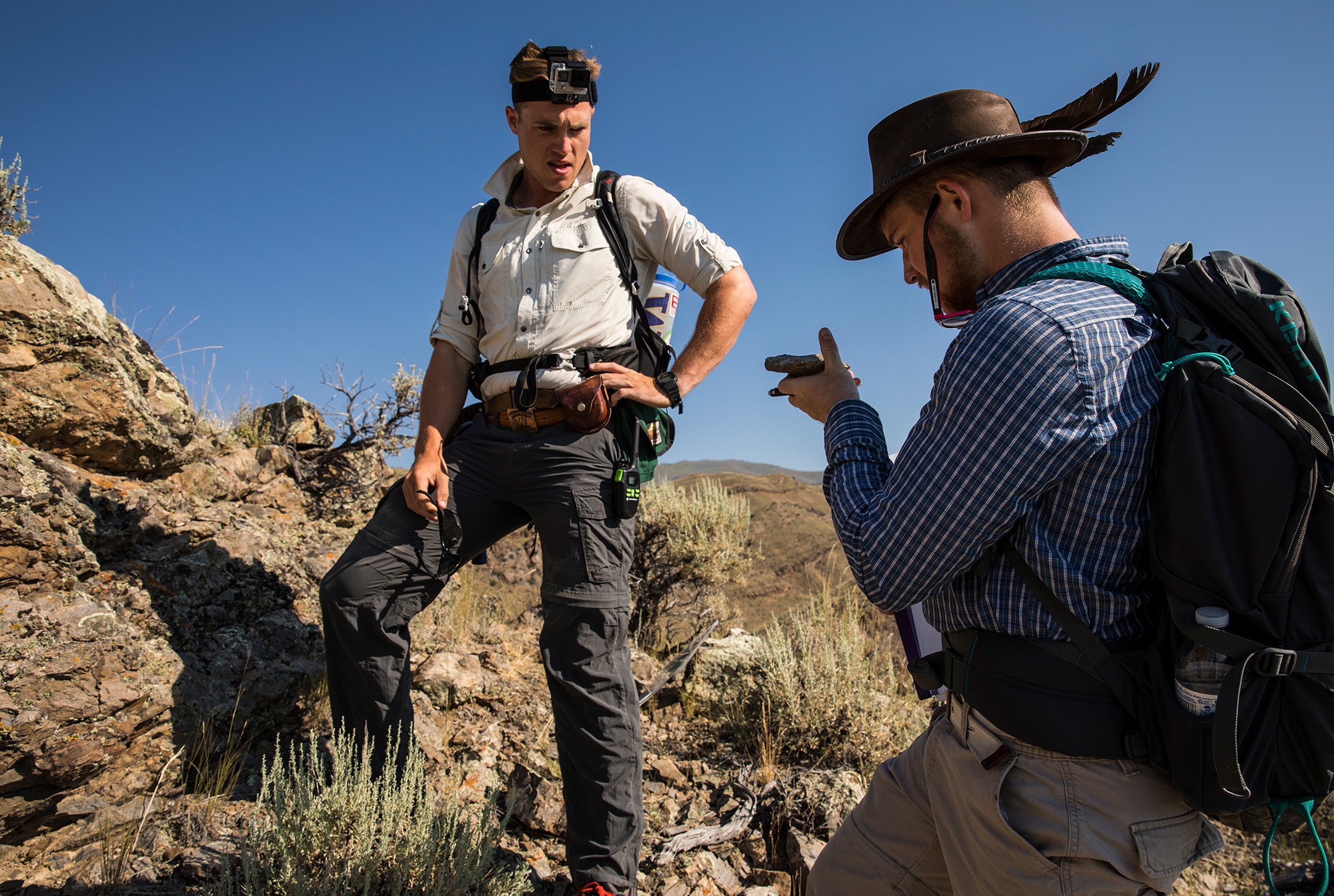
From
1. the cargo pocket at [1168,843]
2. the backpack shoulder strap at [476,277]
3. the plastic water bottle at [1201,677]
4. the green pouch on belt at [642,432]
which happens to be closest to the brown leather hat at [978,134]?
the plastic water bottle at [1201,677]

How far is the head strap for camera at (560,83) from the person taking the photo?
2.69 m

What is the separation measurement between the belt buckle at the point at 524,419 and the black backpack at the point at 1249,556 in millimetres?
1869

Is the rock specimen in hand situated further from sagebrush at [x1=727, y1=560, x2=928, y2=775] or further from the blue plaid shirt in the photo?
sagebrush at [x1=727, y1=560, x2=928, y2=775]

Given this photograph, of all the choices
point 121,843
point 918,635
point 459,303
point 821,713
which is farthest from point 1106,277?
point 121,843

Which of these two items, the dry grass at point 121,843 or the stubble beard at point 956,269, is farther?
the dry grass at point 121,843

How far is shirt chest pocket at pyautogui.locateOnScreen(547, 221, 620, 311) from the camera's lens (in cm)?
263

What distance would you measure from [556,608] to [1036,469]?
5.33 ft

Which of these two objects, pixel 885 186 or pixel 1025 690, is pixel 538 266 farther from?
pixel 1025 690

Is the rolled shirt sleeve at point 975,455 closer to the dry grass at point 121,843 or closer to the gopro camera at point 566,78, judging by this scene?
the gopro camera at point 566,78

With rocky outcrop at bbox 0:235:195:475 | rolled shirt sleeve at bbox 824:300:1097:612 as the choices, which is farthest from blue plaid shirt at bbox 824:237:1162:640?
rocky outcrop at bbox 0:235:195:475

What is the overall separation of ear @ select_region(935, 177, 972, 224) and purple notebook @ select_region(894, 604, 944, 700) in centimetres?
89

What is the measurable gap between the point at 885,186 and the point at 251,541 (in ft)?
11.1

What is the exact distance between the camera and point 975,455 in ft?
3.98

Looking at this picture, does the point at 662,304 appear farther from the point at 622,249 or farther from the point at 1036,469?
the point at 1036,469
